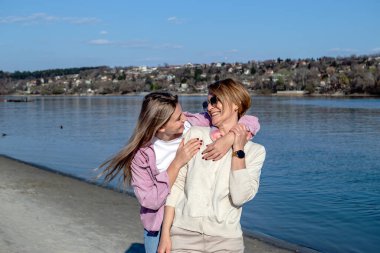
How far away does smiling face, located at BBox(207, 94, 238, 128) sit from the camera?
3.10m

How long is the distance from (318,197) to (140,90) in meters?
156

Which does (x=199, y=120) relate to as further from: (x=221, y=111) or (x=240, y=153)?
(x=240, y=153)

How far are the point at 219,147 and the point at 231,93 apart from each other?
312 millimetres

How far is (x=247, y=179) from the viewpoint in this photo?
117 inches

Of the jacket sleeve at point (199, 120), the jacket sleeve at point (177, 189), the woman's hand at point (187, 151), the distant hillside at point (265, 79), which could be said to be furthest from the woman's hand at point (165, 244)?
the distant hillside at point (265, 79)

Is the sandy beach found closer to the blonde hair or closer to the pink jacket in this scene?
the pink jacket

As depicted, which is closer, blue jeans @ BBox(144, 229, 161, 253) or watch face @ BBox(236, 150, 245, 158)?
watch face @ BBox(236, 150, 245, 158)

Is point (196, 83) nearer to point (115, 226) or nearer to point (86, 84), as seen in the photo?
point (86, 84)

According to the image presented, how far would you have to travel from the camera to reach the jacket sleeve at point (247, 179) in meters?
2.96

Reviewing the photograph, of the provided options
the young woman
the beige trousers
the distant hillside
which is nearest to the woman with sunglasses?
the beige trousers

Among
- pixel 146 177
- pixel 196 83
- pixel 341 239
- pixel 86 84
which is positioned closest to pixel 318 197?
pixel 341 239

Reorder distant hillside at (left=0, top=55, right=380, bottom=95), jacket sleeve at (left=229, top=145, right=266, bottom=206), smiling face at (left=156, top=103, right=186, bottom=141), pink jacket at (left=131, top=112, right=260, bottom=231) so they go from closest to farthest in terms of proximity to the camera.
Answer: jacket sleeve at (left=229, top=145, right=266, bottom=206)
pink jacket at (left=131, top=112, right=260, bottom=231)
smiling face at (left=156, top=103, right=186, bottom=141)
distant hillside at (left=0, top=55, right=380, bottom=95)

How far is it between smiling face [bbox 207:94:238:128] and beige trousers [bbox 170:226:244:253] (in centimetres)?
62

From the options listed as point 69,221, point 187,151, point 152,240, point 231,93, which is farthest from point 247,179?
point 69,221
